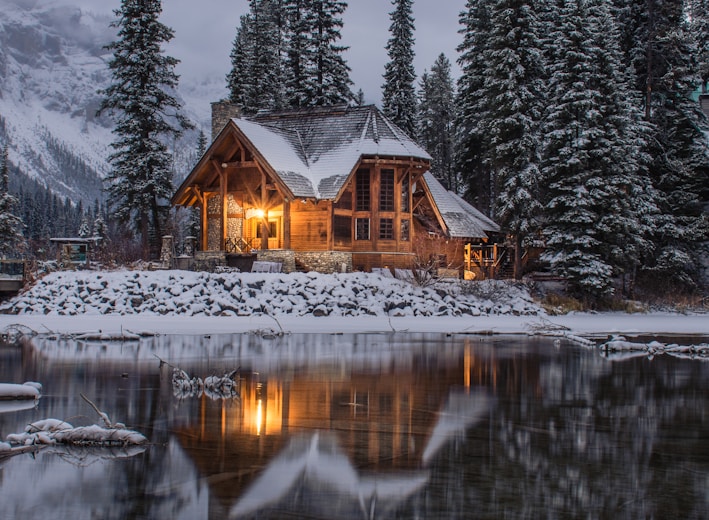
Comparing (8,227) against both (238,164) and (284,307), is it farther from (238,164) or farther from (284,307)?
(284,307)

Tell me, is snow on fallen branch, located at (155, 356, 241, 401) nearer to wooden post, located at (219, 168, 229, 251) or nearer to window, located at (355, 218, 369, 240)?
window, located at (355, 218, 369, 240)

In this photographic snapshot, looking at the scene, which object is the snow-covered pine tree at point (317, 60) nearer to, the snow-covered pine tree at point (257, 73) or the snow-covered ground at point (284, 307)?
the snow-covered pine tree at point (257, 73)

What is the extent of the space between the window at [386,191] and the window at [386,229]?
1.90ft

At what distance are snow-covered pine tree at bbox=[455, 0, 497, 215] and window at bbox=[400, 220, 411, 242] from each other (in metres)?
11.2

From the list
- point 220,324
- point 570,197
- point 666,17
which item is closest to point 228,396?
point 220,324

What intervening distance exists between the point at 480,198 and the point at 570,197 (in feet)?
60.4

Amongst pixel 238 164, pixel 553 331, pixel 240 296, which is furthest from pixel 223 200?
pixel 553 331

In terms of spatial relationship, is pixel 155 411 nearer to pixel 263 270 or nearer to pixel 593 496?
pixel 593 496

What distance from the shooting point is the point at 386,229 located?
3566 centimetres

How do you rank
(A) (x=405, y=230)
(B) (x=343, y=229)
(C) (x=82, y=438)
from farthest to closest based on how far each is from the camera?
(A) (x=405, y=230)
(B) (x=343, y=229)
(C) (x=82, y=438)

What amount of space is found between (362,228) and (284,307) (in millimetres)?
→ 9642

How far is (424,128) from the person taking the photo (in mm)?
66375

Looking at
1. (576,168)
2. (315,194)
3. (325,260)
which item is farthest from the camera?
(325,260)

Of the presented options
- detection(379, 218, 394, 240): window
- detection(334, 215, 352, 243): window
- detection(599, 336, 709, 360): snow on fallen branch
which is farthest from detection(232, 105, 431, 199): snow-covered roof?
detection(599, 336, 709, 360): snow on fallen branch
